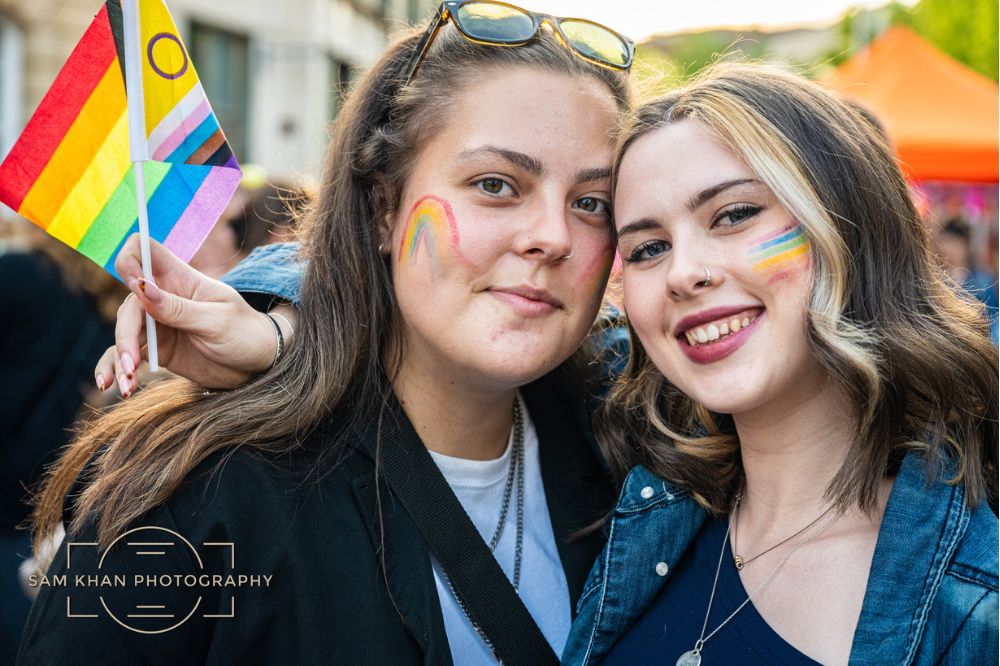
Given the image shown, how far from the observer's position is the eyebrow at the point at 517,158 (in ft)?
7.42

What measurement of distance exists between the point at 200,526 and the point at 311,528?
24 cm

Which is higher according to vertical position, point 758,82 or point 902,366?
point 758,82

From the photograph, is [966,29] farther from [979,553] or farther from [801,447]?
[979,553]

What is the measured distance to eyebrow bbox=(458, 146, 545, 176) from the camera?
2.26 meters

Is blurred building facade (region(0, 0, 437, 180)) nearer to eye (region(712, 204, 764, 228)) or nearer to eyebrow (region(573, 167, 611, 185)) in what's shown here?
eyebrow (region(573, 167, 611, 185))

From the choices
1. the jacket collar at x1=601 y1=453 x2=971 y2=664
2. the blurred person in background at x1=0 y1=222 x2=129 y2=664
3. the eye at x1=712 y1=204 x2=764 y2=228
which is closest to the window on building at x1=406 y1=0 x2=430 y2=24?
the blurred person in background at x1=0 y1=222 x2=129 y2=664

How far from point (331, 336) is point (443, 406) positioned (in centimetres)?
32

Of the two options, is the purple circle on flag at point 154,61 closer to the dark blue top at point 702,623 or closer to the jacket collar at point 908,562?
the dark blue top at point 702,623

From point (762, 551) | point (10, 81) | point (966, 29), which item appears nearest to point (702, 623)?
point (762, 551)

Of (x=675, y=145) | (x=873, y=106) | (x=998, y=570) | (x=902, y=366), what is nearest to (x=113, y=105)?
(x=675, y=145)

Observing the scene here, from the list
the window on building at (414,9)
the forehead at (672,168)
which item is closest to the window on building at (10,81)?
the forehead at (672,168)

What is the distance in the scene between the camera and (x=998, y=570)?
5.70 feet

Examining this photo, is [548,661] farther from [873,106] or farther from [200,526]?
[873,106]

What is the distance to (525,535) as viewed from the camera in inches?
97.3
